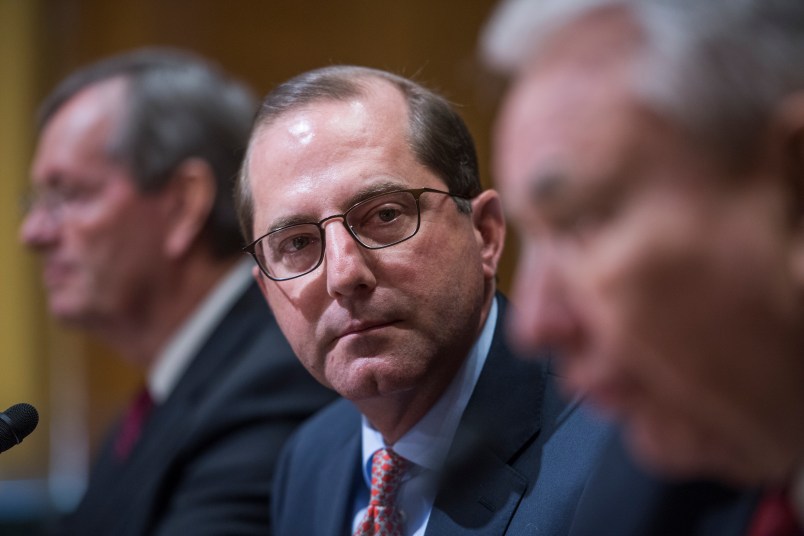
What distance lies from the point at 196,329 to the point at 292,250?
50.7 inches

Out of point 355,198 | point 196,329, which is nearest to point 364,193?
point 355,198

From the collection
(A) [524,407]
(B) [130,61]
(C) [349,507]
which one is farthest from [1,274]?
(A) [524,407]

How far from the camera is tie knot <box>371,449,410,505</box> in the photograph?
64.6 inches

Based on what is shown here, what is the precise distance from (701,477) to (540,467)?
0.43 m

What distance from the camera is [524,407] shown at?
1.64 m

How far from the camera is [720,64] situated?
0.86m

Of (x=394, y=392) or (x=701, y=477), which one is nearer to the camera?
(x=701, y=477)

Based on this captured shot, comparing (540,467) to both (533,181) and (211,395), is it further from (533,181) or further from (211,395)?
(211,395)

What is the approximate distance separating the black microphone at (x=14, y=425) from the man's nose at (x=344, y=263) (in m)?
0.51

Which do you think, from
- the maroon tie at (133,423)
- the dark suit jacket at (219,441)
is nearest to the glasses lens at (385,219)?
the dark suit jacket at (219,441)

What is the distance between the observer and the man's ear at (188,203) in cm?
284

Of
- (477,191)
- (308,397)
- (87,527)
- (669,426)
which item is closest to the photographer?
(669,426)

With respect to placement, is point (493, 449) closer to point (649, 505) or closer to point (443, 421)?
point (443, 421)

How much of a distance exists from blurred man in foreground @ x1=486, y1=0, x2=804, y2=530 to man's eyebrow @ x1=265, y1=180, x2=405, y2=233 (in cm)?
64
